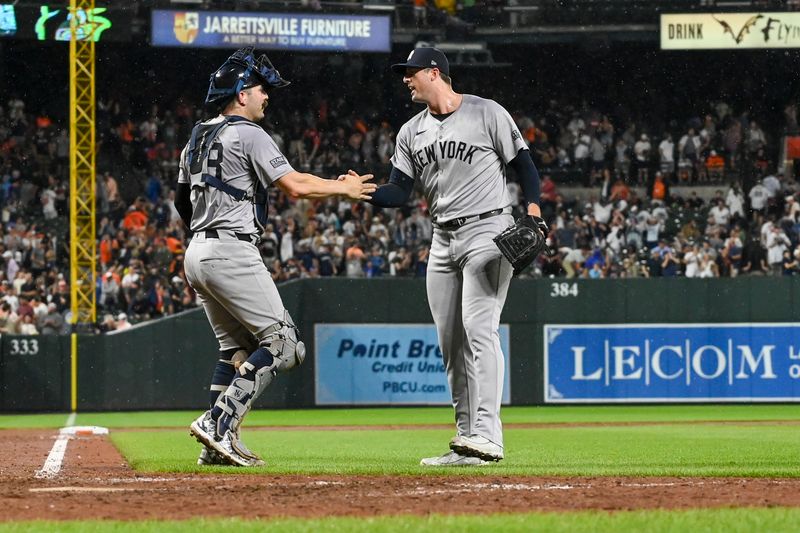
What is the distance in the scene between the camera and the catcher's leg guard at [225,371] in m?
6.78

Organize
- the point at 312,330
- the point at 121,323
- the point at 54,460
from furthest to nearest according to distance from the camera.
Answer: the point at 121,323
the point at 312,330
the point at 54,460

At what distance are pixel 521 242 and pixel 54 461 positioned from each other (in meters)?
3.21

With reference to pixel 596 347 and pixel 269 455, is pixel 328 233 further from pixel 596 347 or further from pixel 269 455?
pixel 269 455

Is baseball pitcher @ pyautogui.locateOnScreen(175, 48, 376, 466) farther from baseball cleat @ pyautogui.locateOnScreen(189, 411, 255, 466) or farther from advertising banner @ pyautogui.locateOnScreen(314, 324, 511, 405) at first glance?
advertising banner @ pyautogui.locateOnScreen(314, 324, 511, 405)

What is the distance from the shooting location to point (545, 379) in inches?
758

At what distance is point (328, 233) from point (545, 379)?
519cm

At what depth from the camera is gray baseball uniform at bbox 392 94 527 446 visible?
6727 millimetres

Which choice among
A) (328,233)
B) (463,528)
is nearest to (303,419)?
(328,233)

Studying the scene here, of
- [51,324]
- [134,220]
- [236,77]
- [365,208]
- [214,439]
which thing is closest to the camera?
[214,439]

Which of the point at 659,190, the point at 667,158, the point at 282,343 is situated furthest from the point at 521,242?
the point at 667,158

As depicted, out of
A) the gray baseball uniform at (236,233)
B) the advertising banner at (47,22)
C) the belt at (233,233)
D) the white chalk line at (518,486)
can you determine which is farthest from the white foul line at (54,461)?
the advertising banner at (47,22)

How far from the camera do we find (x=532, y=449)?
29.1 ft

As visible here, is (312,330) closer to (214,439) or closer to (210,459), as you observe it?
(210,459)

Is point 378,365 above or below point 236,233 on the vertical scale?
below
